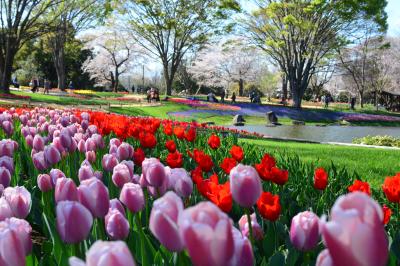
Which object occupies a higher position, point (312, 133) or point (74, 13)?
point (74, 13)

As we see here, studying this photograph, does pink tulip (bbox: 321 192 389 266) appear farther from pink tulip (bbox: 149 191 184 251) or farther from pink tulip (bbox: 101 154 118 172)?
pink tulip (bbox: 101 154 118 172)

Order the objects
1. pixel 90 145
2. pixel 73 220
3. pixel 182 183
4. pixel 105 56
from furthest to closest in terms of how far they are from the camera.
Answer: pixel 105 56
pixel 90 145
pixel 182 183
pixel 73 220

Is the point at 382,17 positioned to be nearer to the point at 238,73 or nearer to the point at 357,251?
the point at 238,73

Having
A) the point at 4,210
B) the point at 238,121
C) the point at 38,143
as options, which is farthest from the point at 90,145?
the point at 238,121

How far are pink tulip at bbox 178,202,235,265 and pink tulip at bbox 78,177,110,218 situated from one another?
2.50 feet

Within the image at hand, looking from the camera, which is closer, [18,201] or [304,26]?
[18,201]

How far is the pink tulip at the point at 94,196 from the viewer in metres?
1.41

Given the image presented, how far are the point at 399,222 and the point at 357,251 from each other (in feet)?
6.97

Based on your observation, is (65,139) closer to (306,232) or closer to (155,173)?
(155,173)

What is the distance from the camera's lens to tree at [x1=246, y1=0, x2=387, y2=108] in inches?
1176

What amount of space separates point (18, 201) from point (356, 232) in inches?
52.6

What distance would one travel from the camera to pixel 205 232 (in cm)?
66

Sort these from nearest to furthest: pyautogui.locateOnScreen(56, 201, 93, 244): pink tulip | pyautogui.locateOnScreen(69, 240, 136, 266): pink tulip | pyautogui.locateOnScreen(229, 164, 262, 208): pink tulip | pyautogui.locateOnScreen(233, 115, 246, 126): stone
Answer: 1. pyautogui.locateOnScreen(69, 240, 136, 266): pink tulip
2. pyautogui.locateOnScreen(56, 201, 93, 244): pink tulip
3. pyautogui.locateOnScreen(229, 164, 262, 208): pink tulip
4. pyautogui.locateOnScreen(233, 115, 246, 126): stone

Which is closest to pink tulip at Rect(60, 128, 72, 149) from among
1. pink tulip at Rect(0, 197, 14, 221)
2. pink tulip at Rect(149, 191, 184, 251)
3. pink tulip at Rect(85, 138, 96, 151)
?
pink tulip at Rect(85, 138, 96, 151)
